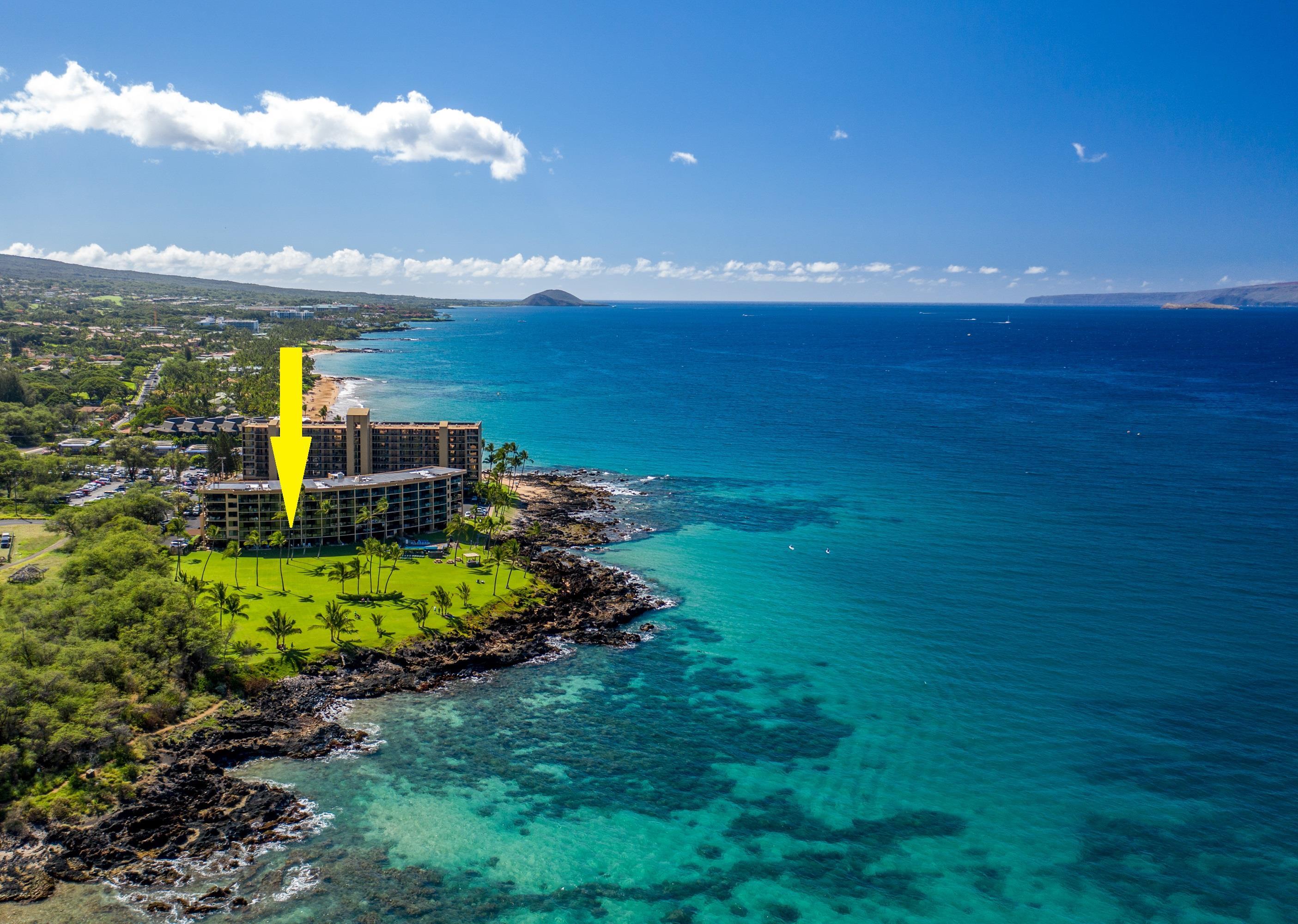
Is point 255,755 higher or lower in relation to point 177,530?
lower

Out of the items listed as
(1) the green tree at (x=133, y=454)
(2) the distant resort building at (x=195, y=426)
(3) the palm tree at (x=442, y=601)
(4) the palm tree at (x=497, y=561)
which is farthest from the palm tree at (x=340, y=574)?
(2) the distant resort building at (x=195, y=426)

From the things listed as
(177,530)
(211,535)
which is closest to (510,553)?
(211,535)

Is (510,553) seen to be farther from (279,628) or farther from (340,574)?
(279,628)

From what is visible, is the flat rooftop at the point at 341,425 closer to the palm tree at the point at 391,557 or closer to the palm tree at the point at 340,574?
the palm tree at the point at 391,557

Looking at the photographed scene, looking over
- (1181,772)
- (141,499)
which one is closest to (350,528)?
(141,499)

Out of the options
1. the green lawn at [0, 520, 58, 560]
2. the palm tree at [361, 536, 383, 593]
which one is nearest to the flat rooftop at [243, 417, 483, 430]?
the green lawn at [0, 520, 58, 560]

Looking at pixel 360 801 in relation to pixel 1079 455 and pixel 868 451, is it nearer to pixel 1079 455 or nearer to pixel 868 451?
pixel 868 451
